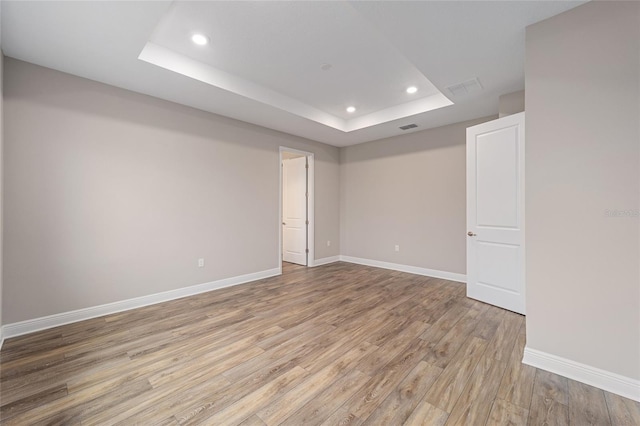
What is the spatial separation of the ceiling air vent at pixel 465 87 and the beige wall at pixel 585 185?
988mm

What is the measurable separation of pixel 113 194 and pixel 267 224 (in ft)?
7.47

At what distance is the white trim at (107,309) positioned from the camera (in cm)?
253

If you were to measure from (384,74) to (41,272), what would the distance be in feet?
14.5

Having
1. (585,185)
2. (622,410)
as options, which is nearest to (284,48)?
(585,185)

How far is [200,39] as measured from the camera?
2.54 metres

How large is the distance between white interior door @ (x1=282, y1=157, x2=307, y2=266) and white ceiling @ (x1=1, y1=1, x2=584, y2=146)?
1957mm

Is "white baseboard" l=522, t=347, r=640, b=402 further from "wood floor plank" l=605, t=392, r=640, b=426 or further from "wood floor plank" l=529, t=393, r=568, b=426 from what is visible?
"wood floor plank" l=529, t=393, r=568, b=426

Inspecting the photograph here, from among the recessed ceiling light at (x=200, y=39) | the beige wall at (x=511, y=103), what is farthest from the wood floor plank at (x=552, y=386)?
the recessed ceiling light at (x=200, y=39)

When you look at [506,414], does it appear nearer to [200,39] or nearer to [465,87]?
[465,87]

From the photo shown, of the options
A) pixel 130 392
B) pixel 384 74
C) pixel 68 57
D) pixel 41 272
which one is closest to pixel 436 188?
pixel 384 74

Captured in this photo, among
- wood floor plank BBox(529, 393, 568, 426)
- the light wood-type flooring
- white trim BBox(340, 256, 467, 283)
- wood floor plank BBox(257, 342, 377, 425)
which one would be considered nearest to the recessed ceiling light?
the light wood-type flooring

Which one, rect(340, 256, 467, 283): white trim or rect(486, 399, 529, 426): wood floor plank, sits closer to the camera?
rect(486, 399, 529, 426): wood floor plank

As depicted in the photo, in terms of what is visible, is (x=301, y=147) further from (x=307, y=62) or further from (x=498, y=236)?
(x=498, y=236)

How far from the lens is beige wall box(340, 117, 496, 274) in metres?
4.45
